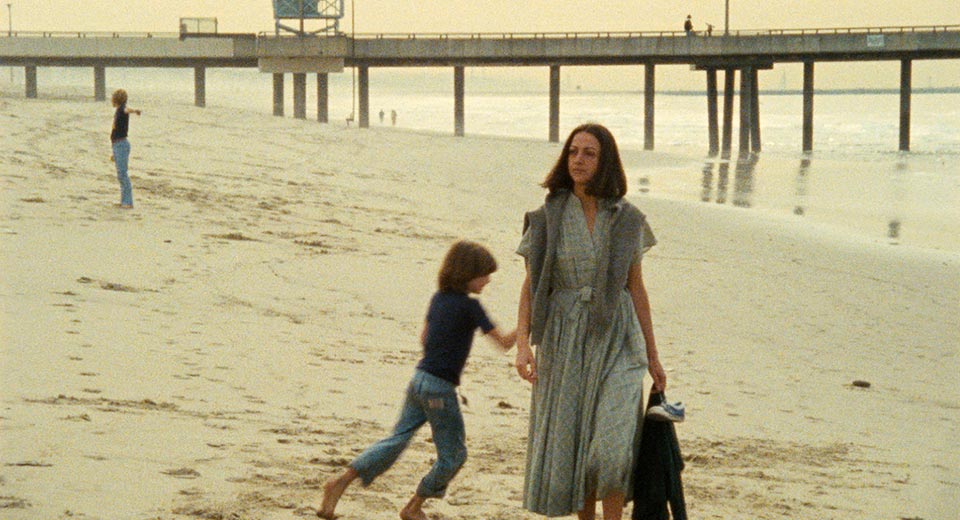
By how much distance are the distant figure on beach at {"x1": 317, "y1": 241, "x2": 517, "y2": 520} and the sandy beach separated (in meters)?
0.24

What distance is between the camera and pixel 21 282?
8812mm

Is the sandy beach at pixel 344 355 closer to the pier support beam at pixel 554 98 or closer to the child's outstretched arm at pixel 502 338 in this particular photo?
the child's outstretched arm at pixel 502 338

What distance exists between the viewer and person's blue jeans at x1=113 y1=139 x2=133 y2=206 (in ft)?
44.4

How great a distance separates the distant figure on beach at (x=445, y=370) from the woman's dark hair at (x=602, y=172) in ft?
1.23

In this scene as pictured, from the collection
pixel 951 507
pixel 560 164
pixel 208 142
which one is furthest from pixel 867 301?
pixel 208 142

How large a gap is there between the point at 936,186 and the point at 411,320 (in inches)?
993

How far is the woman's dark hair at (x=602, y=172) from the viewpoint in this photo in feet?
15.2

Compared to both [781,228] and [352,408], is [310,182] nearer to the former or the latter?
[781,228]

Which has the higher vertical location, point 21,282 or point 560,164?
point 560,164

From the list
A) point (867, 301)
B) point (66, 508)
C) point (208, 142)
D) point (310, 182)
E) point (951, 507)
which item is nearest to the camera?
point (66, 508)

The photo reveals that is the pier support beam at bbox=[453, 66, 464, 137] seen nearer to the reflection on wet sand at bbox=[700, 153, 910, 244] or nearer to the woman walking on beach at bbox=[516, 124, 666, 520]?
the reflection on wet sand at bbox=[700, 153, 910, 244]

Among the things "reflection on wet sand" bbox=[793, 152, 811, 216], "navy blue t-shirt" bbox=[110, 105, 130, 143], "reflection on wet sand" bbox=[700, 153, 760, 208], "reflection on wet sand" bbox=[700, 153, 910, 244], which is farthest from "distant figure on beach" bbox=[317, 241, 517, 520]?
"reflection on wet sand" bbox=[700, 153, 760, 208]

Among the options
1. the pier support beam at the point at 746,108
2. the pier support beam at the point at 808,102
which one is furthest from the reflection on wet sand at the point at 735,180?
the pier support beam at the point at 808,102

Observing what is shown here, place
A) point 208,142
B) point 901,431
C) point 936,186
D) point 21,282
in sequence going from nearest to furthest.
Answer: point 901,431 → point 21,282 → point 208,142 → point 936,186
